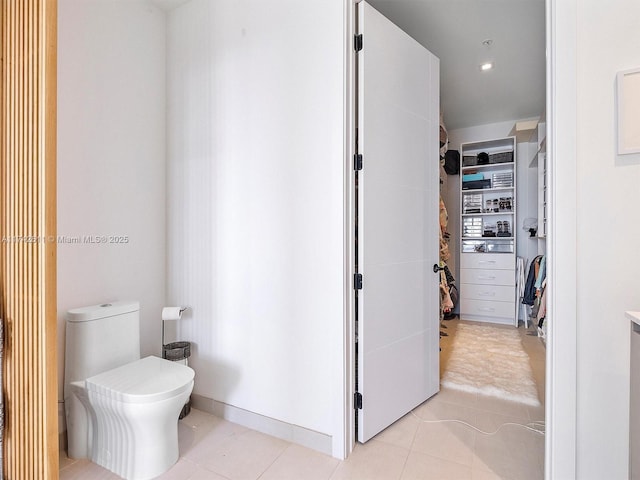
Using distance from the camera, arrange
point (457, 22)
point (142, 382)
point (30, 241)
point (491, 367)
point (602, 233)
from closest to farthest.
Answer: point (602, 233) < point (30, 241) < point (142, 382) < point (457, 22) < point (491, 367)

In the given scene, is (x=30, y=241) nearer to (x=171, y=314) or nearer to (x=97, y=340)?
(x=97, y=340)

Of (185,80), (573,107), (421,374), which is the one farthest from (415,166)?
(185,80)

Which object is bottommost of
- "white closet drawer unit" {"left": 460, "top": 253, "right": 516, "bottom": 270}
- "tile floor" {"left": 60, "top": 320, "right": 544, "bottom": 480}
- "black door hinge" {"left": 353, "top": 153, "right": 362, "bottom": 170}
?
"tile floor" {"left": 60, "top": 320, "right": 544, "bottom": 480}

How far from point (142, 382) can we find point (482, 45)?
3458 millimetres

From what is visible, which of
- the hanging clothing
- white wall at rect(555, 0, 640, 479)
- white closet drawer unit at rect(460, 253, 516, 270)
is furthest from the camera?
white closet drawer unit at rect(460, 253, 516, 270)

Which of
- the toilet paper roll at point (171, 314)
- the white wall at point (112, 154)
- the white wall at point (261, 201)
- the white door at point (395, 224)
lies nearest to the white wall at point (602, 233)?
the white door at point (395, 224)

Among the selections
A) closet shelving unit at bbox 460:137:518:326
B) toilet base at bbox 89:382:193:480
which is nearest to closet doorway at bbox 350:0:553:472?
closet shelving unit at bbox 460:137:518:326

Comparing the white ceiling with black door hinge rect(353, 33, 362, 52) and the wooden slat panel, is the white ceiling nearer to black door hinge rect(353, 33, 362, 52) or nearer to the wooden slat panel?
black door hinge rect(353, 33, 362, 52)

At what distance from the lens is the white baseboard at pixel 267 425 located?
177 cm

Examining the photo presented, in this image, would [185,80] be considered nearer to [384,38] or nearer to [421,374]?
[384,38]

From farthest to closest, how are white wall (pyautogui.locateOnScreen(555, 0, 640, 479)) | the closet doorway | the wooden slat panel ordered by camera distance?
the closet doorway → the wooden slat panel → white wall (pyautogui.locateOnScreen(555, 0, 640, 479))

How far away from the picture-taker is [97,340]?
5.78 feet

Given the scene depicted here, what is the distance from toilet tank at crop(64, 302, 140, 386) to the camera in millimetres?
1724

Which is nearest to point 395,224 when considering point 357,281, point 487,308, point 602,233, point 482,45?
point 357,281
